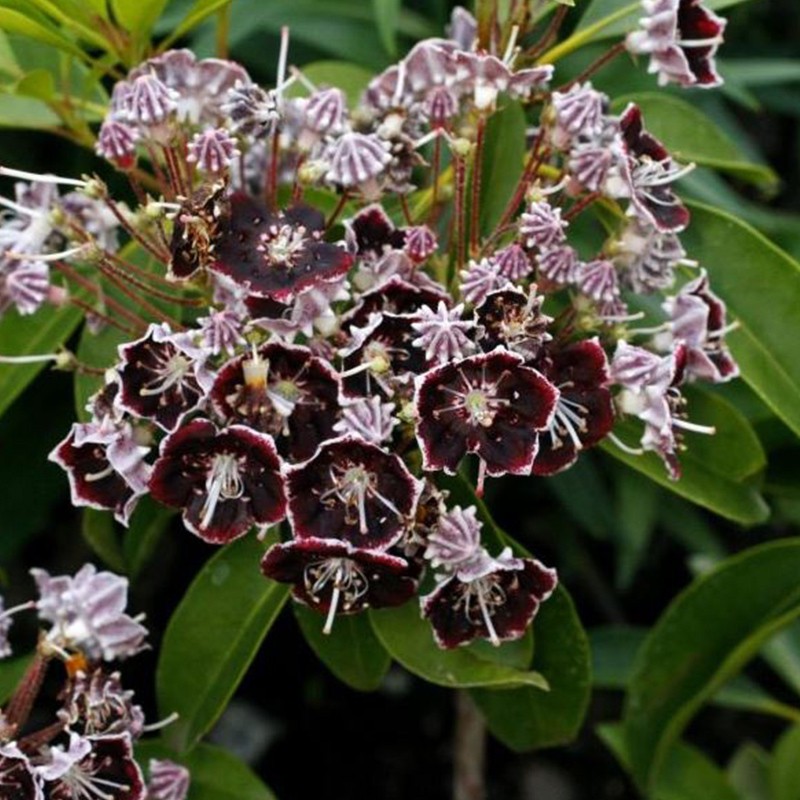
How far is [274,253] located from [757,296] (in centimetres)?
67

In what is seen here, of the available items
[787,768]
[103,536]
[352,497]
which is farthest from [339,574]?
[787,768]

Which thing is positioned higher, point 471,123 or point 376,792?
point 471,123

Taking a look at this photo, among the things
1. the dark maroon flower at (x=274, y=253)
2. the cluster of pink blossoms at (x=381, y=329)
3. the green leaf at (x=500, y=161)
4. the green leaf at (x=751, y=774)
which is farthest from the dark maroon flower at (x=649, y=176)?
the green leaf at (x=751, y=774)

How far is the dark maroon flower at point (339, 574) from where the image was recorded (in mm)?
1539

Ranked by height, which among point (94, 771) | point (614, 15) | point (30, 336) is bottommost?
point (94, 771)

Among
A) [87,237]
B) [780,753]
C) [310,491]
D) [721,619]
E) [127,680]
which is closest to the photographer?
[310,491]

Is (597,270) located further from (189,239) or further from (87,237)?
(87,237)

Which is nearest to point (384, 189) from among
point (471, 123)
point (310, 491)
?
point (471, 123)

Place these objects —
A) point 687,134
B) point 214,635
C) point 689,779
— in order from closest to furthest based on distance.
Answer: point 214,635
point 687,134
point 689,779

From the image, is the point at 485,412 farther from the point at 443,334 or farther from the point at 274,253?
the point at 274,253

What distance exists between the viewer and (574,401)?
5.43 feet

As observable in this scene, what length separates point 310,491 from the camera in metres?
1.56

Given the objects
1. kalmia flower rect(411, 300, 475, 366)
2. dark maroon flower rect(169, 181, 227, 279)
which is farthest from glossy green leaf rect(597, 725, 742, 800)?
A: dark maroon flower rect(169, 181, 227, 279)

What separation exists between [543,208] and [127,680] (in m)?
1.59
